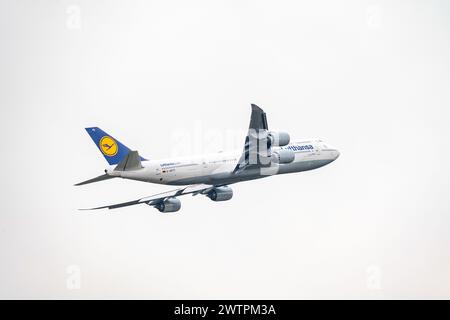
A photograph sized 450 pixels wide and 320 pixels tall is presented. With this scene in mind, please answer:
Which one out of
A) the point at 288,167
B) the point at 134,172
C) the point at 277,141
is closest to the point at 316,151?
the point at 288,167

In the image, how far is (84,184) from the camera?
82438mm

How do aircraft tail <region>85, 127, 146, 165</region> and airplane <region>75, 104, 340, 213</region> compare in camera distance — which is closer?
airplane <region>75, 104, 340, 213</region>

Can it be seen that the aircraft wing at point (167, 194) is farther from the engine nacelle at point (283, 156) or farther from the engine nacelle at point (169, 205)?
the engine nacelle at point (283, 156)

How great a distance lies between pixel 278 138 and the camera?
279 feet

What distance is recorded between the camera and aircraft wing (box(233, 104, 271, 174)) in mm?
82062

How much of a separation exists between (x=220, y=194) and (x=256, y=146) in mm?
6481

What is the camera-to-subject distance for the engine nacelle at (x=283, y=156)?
86.9 meters

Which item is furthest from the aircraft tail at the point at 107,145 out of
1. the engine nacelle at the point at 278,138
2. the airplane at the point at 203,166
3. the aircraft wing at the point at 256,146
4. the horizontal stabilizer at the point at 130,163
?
the engine nacelle at the point at 278,138

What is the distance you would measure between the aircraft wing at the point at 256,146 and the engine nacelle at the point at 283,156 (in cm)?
81

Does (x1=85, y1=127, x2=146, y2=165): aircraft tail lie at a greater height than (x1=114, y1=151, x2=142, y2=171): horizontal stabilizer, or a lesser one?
greater

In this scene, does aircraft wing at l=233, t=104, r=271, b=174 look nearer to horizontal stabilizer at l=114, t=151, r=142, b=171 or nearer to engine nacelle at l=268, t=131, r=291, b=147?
engine nacelle at l=268, t=131, r=291, b=147

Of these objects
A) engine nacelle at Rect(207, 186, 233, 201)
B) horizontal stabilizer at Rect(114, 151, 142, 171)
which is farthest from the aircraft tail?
engine nacelle at Rect(207, 186, 233, 201)

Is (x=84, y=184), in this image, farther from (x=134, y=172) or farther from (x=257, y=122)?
(x=257, y=122)
